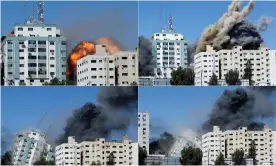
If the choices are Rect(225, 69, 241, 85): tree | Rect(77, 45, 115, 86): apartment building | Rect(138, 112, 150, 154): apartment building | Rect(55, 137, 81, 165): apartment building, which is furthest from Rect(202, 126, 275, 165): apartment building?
Rect(55, 137, 81, 165): apartment building

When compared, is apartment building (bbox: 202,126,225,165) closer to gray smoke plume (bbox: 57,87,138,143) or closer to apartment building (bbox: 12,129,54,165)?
gray smoke plume (bbox: 57,87,138,143)

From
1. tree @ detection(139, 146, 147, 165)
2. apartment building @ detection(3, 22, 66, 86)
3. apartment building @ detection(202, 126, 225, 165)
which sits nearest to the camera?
apartment building @ detection(3, 22, 66, 86)

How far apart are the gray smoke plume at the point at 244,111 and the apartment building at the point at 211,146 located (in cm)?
7

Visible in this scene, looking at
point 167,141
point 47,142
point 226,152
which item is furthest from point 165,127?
point 47,142

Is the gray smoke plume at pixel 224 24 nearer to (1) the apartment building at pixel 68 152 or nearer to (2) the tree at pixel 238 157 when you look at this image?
(2) the tree at pixel 238 157

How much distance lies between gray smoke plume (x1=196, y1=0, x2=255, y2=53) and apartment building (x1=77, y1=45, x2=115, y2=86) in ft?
3.37

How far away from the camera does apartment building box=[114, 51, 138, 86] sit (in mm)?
7266

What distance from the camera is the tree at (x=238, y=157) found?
24.4 ft

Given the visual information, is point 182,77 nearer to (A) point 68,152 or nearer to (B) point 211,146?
(B) point 211,146

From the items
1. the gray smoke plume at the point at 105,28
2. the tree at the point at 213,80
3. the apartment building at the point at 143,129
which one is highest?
the gray smoke plume at the point at 105,28

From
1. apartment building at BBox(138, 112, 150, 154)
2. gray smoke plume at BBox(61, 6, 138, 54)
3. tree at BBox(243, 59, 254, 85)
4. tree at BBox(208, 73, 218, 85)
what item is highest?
gray smoke plume at BBox(61, 6, 138, 54)

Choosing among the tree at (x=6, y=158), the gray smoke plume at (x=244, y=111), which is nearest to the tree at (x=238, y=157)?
the gray smoke plume at (x=244, y=111)

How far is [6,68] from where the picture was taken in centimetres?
721

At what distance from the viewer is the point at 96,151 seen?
7.30m
